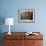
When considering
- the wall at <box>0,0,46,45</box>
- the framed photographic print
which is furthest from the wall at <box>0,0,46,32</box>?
the framed photographic print

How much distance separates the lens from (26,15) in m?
4.53

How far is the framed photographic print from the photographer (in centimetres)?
448

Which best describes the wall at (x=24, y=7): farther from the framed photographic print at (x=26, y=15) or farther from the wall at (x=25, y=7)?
the framed photographic print at (x=26, y=15)

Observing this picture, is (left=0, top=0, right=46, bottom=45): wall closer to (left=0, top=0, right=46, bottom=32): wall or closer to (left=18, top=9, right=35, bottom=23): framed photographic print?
(left=0, top=0, right=46, bottom=32): wall

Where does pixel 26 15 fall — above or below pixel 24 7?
below

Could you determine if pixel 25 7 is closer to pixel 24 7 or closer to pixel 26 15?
pixel 24 7

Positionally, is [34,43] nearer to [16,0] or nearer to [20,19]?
[20,19]

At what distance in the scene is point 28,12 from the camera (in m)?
4.50

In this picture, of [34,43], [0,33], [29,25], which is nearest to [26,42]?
[34,43]

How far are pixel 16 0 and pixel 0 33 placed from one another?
4.18 feet

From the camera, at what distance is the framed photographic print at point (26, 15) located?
4.48 metres

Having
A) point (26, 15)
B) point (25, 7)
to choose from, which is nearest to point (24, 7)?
point (25, 7)

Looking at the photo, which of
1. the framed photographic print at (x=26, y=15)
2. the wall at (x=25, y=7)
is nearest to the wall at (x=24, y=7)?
the wall at (x=25, y=7)

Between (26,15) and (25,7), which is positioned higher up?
(25,7)
